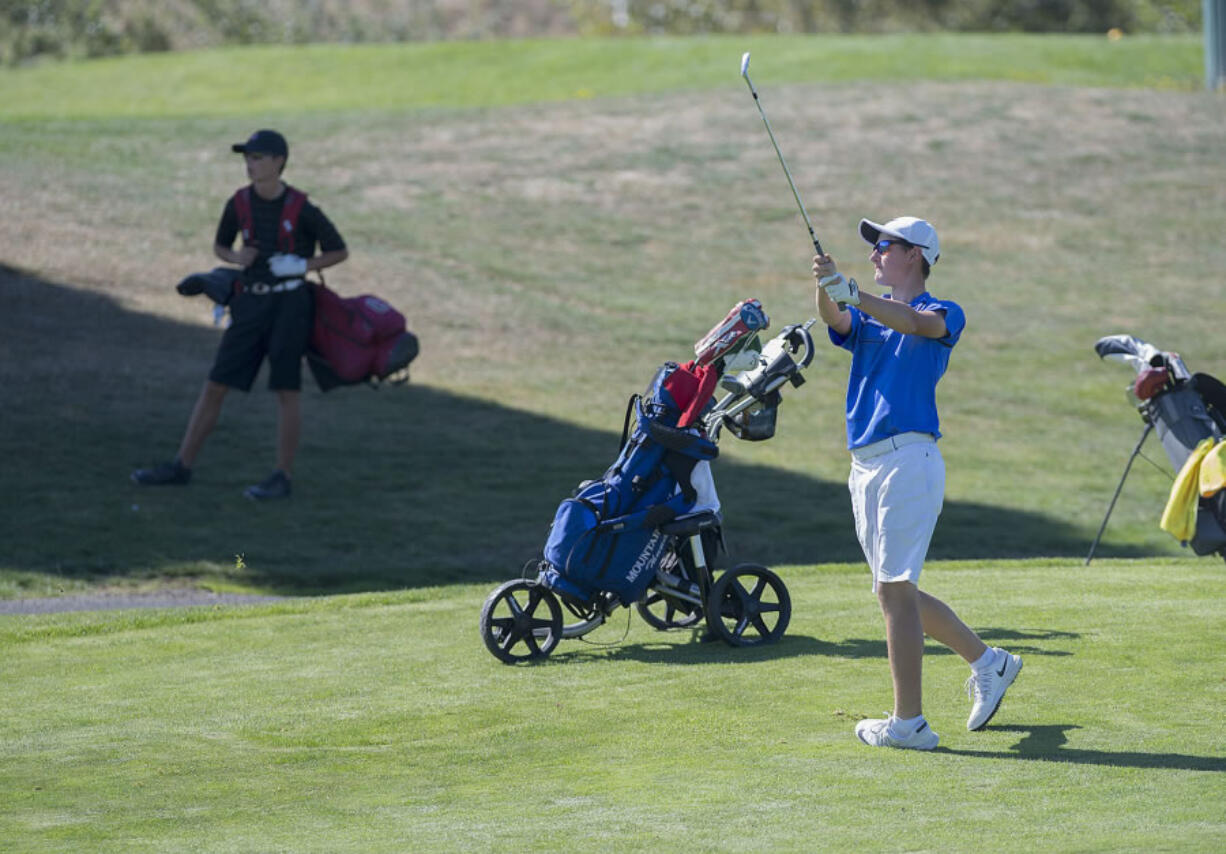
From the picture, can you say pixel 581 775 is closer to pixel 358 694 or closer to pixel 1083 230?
pixel 358 694

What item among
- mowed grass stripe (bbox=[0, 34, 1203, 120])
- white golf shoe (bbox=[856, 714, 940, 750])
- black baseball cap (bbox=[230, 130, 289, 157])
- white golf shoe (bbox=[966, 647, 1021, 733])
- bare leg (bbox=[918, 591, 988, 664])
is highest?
mowed grass stripe (bbox=[0, 34, 1203, 120])

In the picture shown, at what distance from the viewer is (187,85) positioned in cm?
3862

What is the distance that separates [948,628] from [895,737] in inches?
18.6

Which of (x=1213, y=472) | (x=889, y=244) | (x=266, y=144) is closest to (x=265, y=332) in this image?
(x=266, y=144)

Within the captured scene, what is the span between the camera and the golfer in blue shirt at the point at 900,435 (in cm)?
636

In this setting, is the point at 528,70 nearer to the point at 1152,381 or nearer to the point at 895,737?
the point at 1152,381

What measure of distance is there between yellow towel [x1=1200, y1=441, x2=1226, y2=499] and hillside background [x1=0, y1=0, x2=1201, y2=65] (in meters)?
36.4

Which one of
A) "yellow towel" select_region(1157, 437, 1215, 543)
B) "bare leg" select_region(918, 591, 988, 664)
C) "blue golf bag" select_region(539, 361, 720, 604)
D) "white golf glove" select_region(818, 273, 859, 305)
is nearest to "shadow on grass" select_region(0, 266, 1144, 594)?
"blue golf bag" select_region(539, 361, 720, 604)

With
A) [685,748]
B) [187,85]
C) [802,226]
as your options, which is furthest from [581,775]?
[187,85]

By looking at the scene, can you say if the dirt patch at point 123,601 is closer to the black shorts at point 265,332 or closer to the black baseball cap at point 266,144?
the black shorts at point 265,332

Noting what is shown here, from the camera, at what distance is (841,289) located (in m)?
6.11

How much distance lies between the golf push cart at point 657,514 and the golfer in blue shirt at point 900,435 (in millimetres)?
1617

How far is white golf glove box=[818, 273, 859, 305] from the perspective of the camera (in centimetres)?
611

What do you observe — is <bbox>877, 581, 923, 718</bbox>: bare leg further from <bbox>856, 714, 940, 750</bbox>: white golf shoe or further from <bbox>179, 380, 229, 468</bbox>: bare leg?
<bbox>179, 380, 229, 468</bbox>: bare leg
